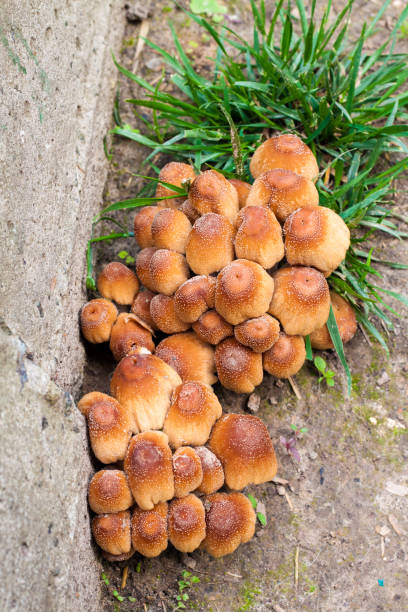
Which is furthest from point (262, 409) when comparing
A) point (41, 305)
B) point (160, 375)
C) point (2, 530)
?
point (2, 530)

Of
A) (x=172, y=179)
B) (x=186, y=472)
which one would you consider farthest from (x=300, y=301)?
(x=172, y=179)

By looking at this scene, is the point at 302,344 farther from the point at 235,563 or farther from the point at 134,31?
the point at 134,31

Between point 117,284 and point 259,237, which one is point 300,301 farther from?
point 117,284

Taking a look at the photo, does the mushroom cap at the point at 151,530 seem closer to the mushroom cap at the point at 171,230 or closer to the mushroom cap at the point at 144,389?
the mushroom cap at the point at 144,389

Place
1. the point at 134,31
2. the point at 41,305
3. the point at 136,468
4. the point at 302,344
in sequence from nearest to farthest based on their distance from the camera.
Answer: the point at 136,468 < the point at 41,305 < the point at 302,344 < the point at 134,31

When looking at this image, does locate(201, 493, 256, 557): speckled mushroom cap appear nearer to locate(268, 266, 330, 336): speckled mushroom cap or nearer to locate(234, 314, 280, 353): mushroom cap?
locate(234, 314, 280, 353): mushroom cap

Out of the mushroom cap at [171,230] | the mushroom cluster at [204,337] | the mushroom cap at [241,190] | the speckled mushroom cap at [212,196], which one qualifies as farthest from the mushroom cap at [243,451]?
the mushroom cap at [241,190]
